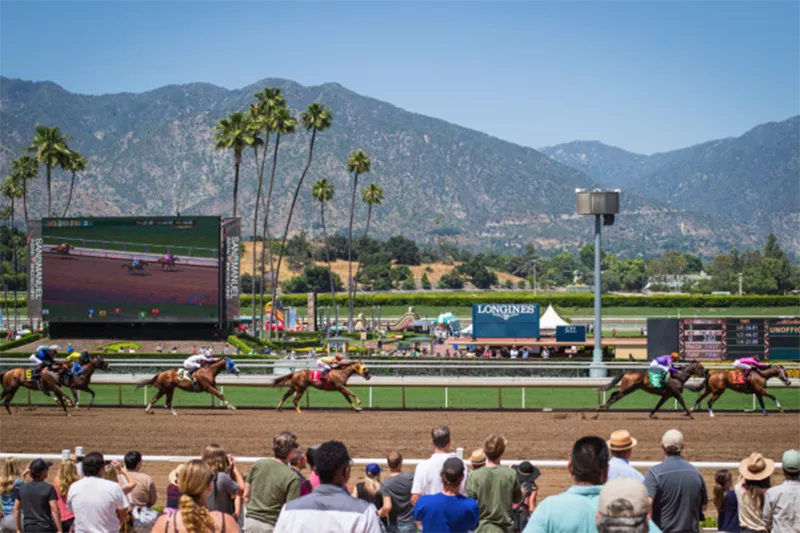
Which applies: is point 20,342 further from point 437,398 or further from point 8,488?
point 8,488

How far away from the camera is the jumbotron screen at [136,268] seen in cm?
3462

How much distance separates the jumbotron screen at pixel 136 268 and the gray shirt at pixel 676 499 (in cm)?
3017

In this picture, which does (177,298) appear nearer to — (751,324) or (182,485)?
(751,324)

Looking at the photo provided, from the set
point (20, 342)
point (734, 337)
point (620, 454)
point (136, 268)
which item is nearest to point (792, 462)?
point (620, 454)

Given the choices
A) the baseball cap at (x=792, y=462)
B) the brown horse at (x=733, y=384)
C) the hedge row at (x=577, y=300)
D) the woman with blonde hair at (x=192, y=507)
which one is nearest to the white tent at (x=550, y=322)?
the hedge row at (x=577, y=300)

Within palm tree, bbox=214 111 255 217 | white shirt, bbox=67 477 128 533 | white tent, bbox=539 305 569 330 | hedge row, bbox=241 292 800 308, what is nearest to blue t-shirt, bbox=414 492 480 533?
white shirt, bbox=67 477 128 533

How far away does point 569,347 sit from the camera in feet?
122

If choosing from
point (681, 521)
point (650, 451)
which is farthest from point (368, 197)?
point (681, 521)

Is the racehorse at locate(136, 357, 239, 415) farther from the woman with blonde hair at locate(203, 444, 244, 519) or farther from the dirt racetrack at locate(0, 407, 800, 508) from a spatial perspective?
the woman with blonde hair at locate(203, 444, 244, 519)

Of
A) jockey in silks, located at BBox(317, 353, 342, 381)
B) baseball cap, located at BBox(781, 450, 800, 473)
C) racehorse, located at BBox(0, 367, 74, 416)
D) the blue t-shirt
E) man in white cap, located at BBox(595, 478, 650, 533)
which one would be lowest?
Result: racehorse, located at BBox(0, 367, 74, 416)

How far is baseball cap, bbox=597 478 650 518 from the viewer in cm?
339

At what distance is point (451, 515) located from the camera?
5.14 m

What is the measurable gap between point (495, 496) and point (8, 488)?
356 centimetres

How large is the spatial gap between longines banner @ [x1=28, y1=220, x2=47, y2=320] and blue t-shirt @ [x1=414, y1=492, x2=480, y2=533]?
33.9 m
